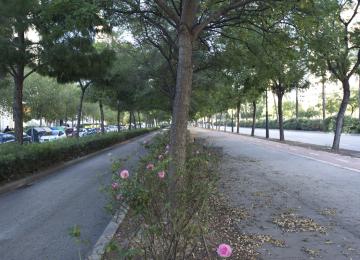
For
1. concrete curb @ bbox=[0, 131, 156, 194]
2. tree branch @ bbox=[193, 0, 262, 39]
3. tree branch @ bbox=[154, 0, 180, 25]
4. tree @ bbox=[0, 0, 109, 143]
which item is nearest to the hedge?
concrete curb @ bbox=[0, 131, 156, 194]

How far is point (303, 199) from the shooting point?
8781mm

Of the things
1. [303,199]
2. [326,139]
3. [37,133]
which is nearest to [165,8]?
[303,199]

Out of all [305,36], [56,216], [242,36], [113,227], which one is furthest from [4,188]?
[305,36]

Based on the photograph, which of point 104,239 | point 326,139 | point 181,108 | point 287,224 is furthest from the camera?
point 326,139

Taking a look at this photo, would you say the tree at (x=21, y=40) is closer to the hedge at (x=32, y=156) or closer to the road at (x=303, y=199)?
the hedge at (x=32, y=156)

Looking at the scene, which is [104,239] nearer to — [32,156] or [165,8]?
[165,8]

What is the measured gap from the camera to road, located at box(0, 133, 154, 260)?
5856 millimetres

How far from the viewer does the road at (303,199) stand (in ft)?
17.9

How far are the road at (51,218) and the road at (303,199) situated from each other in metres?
2.37

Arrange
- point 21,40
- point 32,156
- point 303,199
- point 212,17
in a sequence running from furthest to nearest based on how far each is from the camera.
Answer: point 21,40, point 32,156, point 303,199, point 212,17

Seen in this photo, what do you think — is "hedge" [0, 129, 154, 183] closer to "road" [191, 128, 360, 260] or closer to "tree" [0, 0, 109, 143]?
"tree" [0, 0, 109, 143]

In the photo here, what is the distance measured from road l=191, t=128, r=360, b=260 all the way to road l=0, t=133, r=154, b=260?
237 cm

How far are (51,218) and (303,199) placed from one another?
472 cm

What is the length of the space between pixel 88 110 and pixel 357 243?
2709 inches
